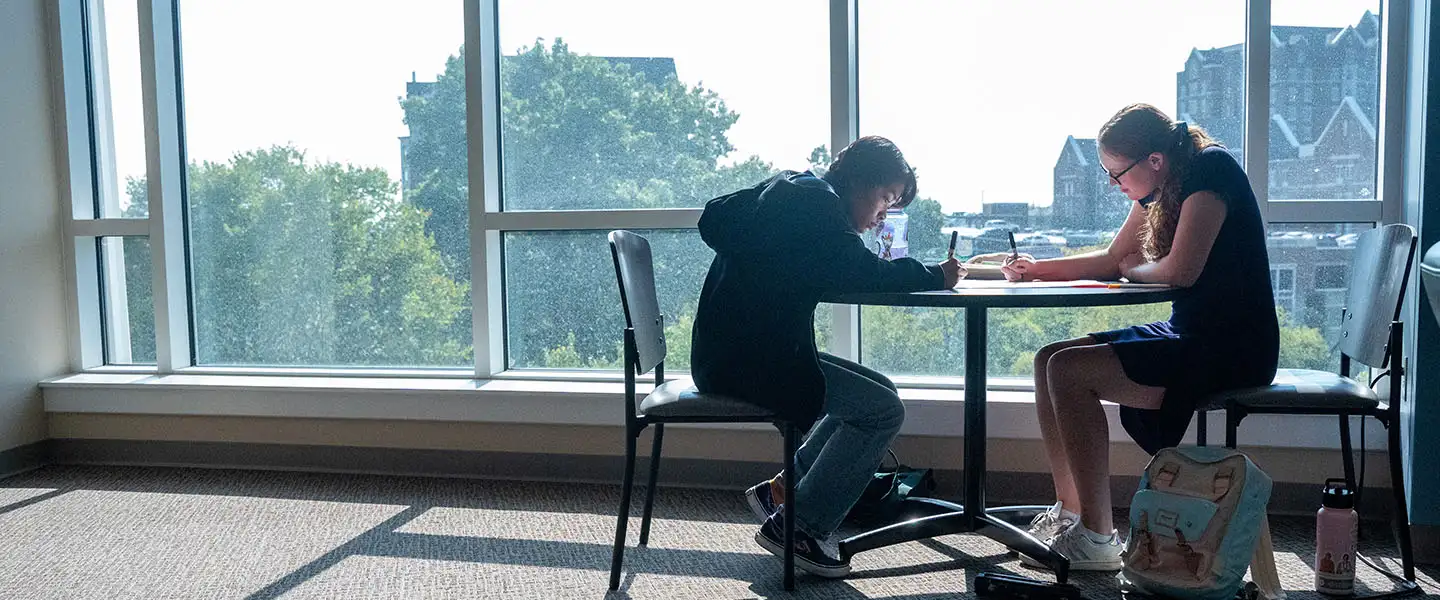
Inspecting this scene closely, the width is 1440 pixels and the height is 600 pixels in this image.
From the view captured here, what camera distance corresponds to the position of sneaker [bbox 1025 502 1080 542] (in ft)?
8.55

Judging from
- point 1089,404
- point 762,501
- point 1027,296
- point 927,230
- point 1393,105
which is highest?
point 1393,105

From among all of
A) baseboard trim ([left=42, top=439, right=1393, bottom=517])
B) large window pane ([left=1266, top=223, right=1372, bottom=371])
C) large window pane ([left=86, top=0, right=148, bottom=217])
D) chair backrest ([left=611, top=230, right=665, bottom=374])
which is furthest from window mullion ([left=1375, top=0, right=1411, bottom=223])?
large window pane ([left=86, top=0, right=148, bottom=217])

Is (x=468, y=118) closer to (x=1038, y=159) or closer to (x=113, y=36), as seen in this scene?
(x=113, y=36)

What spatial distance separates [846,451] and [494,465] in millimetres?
1543

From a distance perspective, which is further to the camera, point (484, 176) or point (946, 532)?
point (484, 176)

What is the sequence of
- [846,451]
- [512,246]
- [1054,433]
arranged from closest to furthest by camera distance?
[846,451] < [1054,433] < [512,246]

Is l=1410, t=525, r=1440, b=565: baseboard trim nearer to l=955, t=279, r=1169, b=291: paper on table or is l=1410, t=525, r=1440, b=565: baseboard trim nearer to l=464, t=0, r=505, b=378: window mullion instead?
l=955, t=279, r=1169, b=291: paper on table

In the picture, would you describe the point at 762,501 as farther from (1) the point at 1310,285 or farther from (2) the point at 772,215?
(1) the point at 1310,285

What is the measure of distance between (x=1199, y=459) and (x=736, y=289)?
1.05 m

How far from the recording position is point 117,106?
4094 mm

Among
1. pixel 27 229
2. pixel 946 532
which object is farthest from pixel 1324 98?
pixel 27 229

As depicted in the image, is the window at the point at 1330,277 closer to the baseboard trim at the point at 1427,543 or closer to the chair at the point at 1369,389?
the chair at the point at 1369,389

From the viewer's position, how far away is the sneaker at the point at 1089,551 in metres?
2.51

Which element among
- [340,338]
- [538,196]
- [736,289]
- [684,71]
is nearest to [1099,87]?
[684,71]
